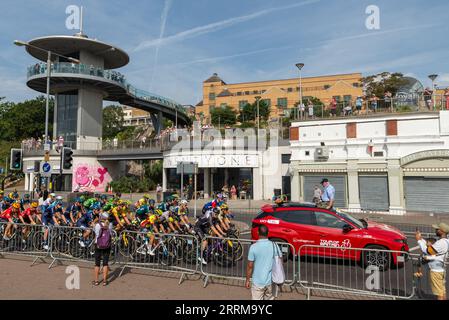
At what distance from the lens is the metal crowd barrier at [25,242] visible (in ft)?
32.0

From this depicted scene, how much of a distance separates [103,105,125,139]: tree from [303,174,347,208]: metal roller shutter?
62733 millimetres

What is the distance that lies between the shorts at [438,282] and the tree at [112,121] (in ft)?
255

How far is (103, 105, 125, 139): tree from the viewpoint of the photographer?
79.2m

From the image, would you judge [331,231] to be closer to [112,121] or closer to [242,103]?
[242,103]

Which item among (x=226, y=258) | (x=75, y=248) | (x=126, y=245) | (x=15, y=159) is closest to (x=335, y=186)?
(x=226, y=258)

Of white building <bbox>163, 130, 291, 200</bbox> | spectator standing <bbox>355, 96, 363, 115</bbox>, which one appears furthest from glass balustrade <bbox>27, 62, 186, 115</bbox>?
spectator standing <bbox>355, 96, 363, 115</bbox>

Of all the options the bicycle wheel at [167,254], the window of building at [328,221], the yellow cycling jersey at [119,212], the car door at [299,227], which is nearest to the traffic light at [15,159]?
the yellow cycling jersey at [119,212]

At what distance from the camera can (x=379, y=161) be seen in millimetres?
21375

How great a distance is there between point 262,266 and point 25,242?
8410mm

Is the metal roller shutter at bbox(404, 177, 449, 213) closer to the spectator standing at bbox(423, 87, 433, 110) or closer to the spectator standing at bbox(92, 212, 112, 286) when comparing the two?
the spectator standing at bbox(423, 87, 433, 110)

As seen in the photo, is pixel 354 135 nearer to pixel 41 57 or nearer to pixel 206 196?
pixel 206 196

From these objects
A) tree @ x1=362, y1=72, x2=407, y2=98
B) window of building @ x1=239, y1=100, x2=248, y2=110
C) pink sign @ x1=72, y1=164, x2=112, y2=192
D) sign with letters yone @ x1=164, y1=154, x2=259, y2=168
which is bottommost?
pink sign @ x1=72, y1=164, x2=112, y2=192

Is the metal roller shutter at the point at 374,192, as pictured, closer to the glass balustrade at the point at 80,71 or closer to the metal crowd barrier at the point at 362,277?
the metal crowd barrier at the point at 362,277
